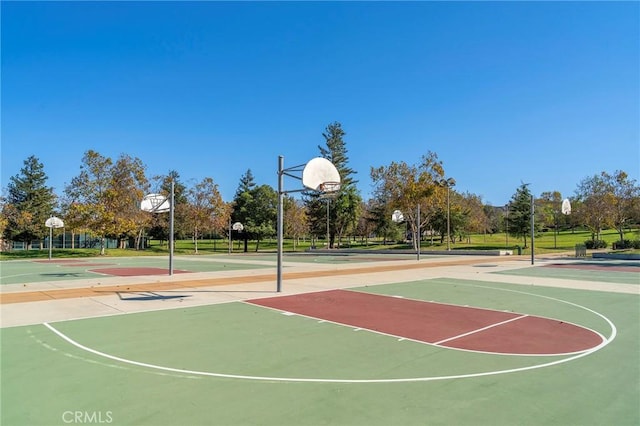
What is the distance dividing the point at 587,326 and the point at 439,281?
30.0 feet

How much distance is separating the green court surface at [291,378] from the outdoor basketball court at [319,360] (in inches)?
0.9

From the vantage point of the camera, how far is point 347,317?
10.3 meters

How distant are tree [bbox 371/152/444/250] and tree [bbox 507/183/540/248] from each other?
951 centimetres

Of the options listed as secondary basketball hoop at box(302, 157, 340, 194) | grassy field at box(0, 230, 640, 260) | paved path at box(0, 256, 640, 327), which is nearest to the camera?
paved path at box(0, 256, 640, 327)

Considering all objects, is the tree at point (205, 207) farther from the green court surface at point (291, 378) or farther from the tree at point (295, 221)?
the green court surface at point (291, 378)

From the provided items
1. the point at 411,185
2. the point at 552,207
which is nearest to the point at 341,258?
the point at 411,185

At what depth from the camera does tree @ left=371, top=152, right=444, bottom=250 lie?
1854 inches

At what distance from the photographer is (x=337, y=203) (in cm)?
6425

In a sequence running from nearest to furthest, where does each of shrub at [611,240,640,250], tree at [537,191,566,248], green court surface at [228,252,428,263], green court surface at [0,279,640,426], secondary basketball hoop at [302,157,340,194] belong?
1. green court surface at [0,279,640,426]
2. secondary basketball hoop at [302,157,340,194]
3. green court surface at [228,252,428,263]
4. shrub at [611,240,640,250]
5. tree at [537,191,566,248]

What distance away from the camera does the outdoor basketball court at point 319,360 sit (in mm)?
4805

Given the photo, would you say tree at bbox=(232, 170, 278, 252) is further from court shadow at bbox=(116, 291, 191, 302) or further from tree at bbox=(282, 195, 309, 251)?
court shadow at bbox=(116, 291, 191, 302)

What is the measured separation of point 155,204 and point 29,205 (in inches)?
1796

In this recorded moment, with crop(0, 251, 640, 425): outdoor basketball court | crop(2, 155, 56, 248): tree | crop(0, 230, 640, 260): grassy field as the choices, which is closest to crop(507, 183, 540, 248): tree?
crop(0, 230, 640, 260): grassy field

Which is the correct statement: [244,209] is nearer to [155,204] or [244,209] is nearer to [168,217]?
[168,217]
